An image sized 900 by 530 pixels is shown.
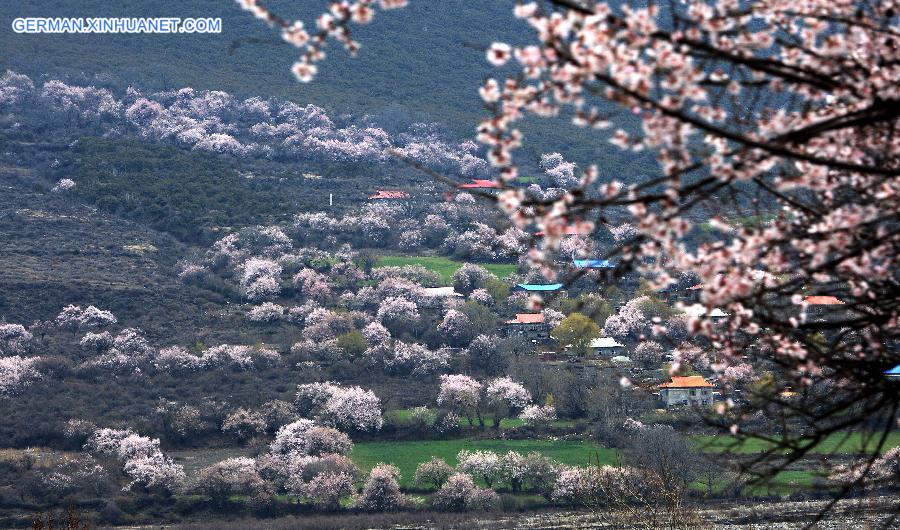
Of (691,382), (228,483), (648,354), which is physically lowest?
(228,483)

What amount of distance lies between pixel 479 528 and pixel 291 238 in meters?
34.5

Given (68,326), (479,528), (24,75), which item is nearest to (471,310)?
(68,326)

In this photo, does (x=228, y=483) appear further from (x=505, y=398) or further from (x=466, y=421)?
(x=505, y=398)

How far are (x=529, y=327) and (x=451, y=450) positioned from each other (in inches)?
580

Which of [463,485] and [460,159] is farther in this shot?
[460,159]

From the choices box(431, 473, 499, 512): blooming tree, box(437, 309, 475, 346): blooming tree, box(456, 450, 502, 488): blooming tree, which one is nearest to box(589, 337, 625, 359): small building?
box(437, 309, 475, 346): blooming tree

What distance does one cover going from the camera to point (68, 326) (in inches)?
2083

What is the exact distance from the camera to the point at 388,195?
7250cm

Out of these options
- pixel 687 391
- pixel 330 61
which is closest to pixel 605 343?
pixel 687 391

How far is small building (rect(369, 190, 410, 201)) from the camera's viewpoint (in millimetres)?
71688

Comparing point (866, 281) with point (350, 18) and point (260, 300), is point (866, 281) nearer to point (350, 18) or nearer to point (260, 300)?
point (350, 18)

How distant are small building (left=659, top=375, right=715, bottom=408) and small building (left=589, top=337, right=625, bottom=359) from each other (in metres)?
6.31

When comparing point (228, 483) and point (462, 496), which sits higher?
point (228, 483)

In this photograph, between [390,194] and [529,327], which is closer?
[529,327]
